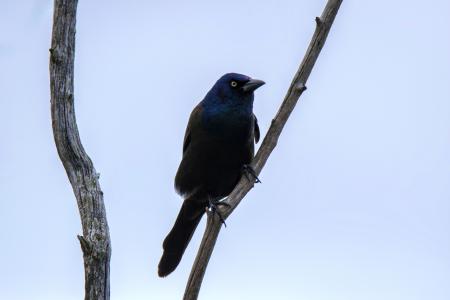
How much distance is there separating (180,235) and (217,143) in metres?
1.09

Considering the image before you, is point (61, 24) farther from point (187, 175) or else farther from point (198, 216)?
point (198, 216)

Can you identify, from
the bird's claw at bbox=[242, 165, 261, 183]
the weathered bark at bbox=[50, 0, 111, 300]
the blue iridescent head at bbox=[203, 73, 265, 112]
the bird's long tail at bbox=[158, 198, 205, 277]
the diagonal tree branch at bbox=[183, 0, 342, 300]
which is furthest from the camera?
the bird's long tail at bbox=[158, 198, 205, 277]

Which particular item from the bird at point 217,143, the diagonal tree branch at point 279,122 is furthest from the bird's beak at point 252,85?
the diagonal tree branch at point 279,122

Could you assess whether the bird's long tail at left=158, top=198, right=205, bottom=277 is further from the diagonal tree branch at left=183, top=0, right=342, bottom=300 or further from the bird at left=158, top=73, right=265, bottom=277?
the diagonal tree branch at left=183, top=0, right=342, bottom=300

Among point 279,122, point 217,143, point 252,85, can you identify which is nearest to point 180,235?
point 217,143

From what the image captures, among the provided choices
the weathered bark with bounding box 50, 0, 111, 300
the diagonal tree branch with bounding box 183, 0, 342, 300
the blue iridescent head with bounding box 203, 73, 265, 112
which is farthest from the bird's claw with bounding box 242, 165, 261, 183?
the weathered bark with bounding box 50, 0, 111, 300

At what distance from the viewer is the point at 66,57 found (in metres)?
4.84

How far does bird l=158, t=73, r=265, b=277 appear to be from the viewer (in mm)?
6520

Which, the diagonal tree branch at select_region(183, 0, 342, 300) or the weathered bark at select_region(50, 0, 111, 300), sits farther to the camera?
the diagonal tree branch at select_region(183, 0, 342, 300)

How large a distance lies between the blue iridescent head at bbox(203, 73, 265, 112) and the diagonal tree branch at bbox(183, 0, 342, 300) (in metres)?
1.03

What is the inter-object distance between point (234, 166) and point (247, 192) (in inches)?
34.6

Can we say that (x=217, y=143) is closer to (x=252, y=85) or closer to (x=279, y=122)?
(x=252, y=85)

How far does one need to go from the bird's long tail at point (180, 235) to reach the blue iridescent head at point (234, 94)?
3.00 feet

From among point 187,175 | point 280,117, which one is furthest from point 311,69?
point 187,175
